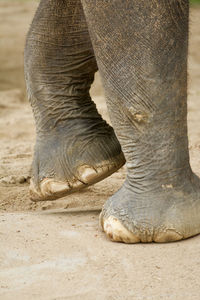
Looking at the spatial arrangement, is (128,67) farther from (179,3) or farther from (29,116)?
(29,116)

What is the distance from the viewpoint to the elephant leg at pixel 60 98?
2416 mm

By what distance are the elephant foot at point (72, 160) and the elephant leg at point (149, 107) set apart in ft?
0.91

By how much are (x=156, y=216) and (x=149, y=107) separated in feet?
1.04

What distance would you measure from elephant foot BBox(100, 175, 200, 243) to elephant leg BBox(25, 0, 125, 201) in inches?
14.0

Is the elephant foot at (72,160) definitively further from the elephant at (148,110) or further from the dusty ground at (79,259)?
the elephant at (148,110)

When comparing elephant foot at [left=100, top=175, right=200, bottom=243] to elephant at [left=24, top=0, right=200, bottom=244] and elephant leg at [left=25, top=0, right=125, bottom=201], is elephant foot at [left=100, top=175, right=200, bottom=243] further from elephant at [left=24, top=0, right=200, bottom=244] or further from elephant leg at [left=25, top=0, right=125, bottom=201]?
elephant leg at [left=25, top=0, right=125, bottom=201]

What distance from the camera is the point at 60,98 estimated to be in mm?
2545

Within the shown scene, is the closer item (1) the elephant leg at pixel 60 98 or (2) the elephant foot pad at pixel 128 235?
(2) the elephant foot pad at pixel 128 235

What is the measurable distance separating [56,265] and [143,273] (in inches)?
9.1

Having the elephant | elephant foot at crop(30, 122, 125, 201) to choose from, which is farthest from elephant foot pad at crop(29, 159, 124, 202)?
the elephant

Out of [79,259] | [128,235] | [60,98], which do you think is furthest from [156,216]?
[60,98]

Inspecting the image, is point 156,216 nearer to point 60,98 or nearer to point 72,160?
point 72,160

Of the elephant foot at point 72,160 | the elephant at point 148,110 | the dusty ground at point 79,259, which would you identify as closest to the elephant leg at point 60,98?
the elephant foot at point 72,160

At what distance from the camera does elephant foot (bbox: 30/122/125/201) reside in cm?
235
